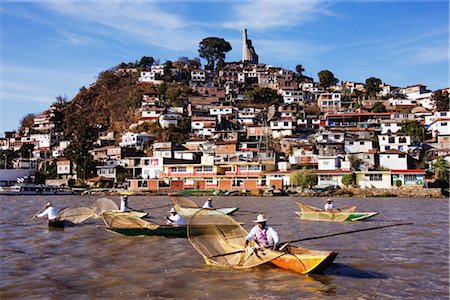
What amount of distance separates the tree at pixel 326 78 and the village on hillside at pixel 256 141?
258 mm

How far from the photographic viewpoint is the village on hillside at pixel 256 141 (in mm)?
54156

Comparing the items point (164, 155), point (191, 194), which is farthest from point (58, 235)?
point (164, 155)

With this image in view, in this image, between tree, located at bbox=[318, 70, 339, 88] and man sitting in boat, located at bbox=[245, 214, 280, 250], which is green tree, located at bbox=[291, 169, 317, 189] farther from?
tree, located at bbox=[318, 70, 339, 88]

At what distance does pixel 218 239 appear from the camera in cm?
1180

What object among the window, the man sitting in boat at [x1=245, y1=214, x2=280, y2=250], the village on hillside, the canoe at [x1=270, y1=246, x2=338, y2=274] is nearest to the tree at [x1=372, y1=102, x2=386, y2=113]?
the village on hillside

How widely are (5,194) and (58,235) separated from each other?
41.8 m

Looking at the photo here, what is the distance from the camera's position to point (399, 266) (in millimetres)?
12039

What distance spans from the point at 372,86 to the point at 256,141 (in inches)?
1668

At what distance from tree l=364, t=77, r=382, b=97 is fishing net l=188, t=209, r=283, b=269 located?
91356mm

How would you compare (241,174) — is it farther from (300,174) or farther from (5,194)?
(5,194)

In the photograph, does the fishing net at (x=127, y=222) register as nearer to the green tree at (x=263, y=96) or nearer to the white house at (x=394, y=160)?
the white house at (x=394, y=160)

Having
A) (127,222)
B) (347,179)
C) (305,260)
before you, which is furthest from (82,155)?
(305,260)

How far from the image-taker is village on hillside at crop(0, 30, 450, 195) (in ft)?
178

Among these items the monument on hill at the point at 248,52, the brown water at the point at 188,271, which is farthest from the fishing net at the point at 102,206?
the monument on hill at the point at 248,52
